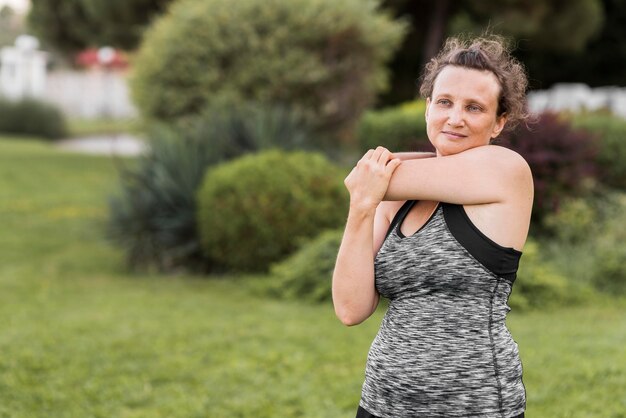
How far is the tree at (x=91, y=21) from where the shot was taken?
74.2ft

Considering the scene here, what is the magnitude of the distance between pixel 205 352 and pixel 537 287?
2.98m

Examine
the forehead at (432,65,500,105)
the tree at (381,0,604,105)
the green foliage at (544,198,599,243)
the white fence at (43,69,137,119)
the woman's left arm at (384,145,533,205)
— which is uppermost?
the tree at (381,0,604,105)

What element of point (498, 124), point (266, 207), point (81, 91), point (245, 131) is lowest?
point (81, 91)

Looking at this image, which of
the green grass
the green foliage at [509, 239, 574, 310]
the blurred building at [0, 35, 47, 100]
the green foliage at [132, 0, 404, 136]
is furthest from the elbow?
the blurred building at [0, 35, 47, 100]

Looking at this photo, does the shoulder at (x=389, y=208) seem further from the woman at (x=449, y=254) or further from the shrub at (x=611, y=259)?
the shrub at (x=611, y=259)

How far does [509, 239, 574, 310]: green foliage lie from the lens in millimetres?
7285

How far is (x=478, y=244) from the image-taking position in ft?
6.85

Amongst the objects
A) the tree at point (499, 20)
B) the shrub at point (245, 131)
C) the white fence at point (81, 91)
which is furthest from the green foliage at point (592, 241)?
the white fence at point (81, 91)

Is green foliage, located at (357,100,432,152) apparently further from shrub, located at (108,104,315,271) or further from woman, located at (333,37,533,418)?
woman, located at (333,37,533,418)

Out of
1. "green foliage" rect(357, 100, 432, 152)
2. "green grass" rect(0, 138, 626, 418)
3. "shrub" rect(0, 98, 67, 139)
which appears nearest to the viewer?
"green grass" rect(0, 138, 626, 418)

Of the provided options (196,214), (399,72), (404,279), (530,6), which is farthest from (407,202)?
(399,72)

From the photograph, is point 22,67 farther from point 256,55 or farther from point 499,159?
point 499,159

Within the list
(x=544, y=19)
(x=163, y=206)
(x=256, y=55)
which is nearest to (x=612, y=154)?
(x=256, y=55)

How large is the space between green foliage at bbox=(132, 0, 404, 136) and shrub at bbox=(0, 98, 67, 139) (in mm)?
19424
